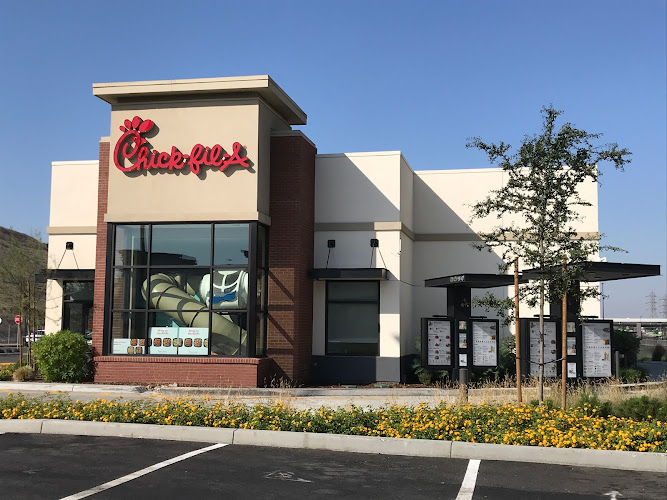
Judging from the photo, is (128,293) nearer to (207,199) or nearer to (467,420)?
(207,199)

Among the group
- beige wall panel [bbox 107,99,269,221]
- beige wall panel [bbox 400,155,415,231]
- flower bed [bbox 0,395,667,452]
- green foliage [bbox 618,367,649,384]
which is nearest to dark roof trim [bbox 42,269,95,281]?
beige wall panel [bbox 107,99,269,221]

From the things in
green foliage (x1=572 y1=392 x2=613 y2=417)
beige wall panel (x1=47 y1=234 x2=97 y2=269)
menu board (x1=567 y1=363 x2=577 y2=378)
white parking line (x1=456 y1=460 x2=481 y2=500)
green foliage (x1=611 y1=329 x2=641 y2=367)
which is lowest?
white parking line (x1=456 y1=460 x2=481 y2=500)

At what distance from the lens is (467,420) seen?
11.5 metres

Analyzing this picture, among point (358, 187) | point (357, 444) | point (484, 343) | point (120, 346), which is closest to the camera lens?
point (357, 444)

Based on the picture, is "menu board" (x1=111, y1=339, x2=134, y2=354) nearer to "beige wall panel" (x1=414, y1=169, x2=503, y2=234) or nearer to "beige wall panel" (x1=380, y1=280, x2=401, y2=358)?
"beige wall panel" (x1=380, y1=280, x2=401, y2=358)

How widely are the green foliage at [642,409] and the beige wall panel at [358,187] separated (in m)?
11.9

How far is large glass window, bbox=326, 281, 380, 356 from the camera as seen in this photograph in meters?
23.3

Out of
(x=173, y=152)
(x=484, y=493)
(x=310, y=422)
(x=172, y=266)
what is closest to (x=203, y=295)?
(x=172, y=266)

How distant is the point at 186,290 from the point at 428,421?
11.4 meters

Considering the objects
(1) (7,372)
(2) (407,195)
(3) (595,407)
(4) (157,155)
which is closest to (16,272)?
(1) (7,372)

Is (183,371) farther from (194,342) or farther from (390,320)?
(390,320)

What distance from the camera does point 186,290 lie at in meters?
21.3

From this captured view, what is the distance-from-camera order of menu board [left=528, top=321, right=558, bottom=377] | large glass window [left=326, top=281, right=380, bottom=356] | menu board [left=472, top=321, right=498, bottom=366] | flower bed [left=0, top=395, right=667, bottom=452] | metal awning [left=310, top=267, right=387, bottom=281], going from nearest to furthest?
flower bed [left=0, top=395, right=667, bottom=452]
menu board [left=528, top=321, right=558, bottom=377]
menu board [left=472, top=321, right=498, bottom=366]
metal awning [left=310, top=267, right=387, bottom=281]
large glass window [left=326, top=281, right=380, bottom=356]

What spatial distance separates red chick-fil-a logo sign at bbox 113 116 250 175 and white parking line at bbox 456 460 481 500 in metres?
13.0
